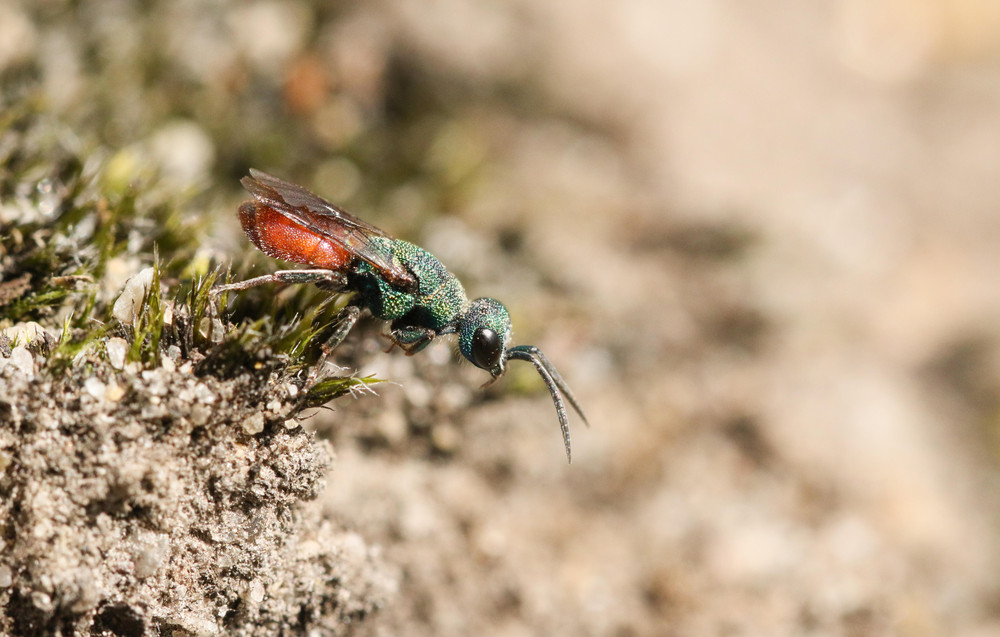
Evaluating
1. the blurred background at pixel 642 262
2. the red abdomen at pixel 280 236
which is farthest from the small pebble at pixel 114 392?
the red abdomen at pixel 280 236

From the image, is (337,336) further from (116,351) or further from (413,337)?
(116,351)

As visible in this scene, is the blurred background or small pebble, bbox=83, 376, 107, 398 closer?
small pebble, bbox=83, 376, 107, 398

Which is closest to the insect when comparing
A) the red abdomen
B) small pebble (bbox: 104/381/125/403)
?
the red abdomen

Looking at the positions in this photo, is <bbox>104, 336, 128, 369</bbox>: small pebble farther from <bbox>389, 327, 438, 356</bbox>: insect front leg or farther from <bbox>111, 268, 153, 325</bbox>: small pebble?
<bbox>389, 327, 438, 356</bbox>: insect front leg

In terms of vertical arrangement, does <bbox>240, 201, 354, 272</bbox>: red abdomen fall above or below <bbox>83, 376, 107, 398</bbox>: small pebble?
above

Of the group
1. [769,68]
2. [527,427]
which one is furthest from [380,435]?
[769,68]

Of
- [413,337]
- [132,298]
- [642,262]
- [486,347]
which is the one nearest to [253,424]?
[132,298]

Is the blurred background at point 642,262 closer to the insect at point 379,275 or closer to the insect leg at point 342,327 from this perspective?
the insect at point 379,275
